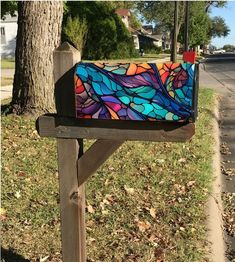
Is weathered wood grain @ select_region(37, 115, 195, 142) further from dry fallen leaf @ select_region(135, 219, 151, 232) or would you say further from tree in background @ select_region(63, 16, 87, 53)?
tree in background @ select_region(63, 16, 87, 53)

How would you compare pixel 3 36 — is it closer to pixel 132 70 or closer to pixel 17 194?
pixel 17 194

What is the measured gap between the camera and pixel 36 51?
25.7ft

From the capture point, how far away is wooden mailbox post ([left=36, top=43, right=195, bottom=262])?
2.59m

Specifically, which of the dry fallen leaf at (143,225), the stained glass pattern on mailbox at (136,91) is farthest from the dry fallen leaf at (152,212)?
the stained glass pattern on mailbox at (136,91)

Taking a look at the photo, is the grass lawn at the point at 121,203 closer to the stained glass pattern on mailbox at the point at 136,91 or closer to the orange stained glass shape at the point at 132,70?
the stained glass pattern on mailbox at the point at 136,91

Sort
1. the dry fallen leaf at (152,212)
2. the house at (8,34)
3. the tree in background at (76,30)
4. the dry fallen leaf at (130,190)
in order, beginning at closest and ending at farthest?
the dry fallen leaf at (152,212) → the dry fallen leaf at (130,190) → the tree in background at (76,30) → the house at (8,34)

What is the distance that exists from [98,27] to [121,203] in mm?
37792

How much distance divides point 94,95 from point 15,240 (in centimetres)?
199

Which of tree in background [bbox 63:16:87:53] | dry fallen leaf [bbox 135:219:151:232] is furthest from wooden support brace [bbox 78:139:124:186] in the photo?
tree in background [bbox 63:16:87:53]

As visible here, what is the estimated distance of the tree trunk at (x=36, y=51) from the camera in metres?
7.83

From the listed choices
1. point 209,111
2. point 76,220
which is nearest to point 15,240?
point 76,220

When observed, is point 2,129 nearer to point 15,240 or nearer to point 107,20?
point 15,240

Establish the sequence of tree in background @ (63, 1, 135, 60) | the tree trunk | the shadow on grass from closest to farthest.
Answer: the shadow on grass → the tree trunk → tree in background @ (63, 1, 135, 60)

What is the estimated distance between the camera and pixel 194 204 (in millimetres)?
4906
